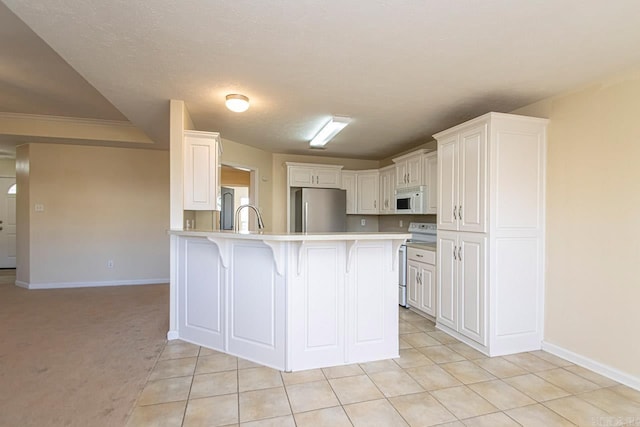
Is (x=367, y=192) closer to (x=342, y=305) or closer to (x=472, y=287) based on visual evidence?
(x=472, y=287)

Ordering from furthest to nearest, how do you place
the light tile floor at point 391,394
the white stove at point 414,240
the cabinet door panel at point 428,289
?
the white stove at point 414,240, the cabinet door panel at point 428,289, the light tile floor at point 391,394

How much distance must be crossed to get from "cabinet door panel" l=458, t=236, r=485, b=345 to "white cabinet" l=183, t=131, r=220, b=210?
2601 millimetres

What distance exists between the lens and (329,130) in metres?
4.02

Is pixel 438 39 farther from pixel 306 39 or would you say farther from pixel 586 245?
pixel 586 245

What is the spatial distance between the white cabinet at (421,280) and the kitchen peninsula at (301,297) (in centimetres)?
109

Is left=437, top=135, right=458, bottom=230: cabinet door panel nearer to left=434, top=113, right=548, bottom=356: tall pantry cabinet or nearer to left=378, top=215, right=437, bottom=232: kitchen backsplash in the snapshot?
left=434, top=113, right=548, bottom=356: tall pantry cabinet

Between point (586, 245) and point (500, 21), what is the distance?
77.6 inches

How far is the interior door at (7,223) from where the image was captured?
22.4 feet

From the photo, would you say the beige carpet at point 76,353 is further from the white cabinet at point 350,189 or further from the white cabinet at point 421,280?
the white cabinet at point 350,189

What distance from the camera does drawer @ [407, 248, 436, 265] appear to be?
3659mm

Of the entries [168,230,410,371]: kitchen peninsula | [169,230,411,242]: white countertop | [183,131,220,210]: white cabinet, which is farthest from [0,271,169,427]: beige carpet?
[183,131,220,210]: white cabinet

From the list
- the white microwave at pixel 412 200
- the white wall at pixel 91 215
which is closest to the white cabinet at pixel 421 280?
the white microwave at pixel 412 200

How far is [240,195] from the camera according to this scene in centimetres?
1089

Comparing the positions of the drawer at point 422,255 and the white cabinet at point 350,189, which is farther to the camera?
the white cabinet at point 350,189
